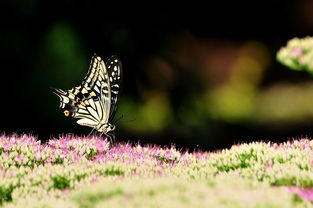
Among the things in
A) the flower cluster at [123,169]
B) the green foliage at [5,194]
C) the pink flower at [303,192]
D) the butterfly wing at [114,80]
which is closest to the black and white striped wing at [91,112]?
the butterfly wing at [114,80]

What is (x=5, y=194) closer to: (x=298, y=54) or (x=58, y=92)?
(x=298, y=54)

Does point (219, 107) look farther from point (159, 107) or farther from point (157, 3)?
point (157, 3)

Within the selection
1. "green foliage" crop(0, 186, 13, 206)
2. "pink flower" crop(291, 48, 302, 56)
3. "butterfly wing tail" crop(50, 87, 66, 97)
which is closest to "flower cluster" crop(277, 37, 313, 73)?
"pink flower" crop(291, 48, 302, 56)

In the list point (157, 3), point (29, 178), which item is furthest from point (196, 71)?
point (29, 178)

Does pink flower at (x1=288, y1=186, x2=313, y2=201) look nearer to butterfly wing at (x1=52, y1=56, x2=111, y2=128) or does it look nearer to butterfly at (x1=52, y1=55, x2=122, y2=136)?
butterfly at (x1=52, y1=55, x2=122, y2=136)

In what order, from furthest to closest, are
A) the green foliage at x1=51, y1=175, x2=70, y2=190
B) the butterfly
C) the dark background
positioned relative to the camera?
1. the dark background
2. the butterfly
3. the green foliage at x1=51, y1=175, x2=70, y2=190

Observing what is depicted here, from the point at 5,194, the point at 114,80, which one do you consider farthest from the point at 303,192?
the point at 114,80

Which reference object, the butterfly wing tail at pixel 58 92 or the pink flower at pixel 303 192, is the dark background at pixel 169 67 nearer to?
the butterfly wing tail at pixel 58 92

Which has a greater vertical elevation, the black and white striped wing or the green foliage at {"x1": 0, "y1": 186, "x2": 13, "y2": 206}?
the black and white striped wing
